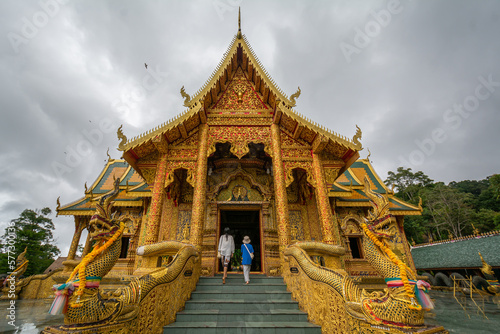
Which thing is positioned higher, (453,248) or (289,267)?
(453,248)

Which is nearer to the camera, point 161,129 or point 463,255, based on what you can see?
point 161,129

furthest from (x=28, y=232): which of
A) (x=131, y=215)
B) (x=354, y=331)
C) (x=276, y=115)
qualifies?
(x=354, y=331)

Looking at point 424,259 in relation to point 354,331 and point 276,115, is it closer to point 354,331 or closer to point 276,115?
point 276,115

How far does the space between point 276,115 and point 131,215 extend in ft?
24.1

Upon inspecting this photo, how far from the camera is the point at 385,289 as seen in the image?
8.44 feet

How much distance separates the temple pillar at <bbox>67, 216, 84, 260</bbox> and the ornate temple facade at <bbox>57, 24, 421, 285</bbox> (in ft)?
0.14

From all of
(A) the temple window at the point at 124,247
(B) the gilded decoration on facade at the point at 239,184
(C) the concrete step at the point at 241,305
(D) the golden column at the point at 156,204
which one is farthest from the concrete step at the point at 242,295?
(A) the temple window at the point at 124,247

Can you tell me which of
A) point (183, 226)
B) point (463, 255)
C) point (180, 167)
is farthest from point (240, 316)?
point (463, 255)

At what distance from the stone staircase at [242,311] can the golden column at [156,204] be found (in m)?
1.84

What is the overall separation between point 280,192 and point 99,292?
5.04 metres

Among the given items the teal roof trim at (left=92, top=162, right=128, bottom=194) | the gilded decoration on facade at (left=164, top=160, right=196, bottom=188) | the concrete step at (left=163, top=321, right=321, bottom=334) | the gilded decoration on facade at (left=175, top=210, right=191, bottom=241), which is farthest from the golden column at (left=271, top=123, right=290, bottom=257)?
the teal roof trim at (left=92, top=162, right=128, bottom=194)

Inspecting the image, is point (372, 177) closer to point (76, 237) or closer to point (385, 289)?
point (385, 289)

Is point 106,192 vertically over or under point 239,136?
under

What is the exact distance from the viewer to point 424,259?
15.0 m
